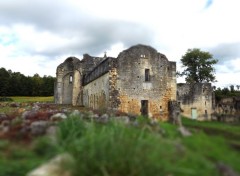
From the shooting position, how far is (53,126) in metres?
13.0

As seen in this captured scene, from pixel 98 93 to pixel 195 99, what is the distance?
434 inches

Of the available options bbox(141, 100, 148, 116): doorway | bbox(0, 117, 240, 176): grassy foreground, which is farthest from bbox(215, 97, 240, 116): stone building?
bbox(0, 117, 240, 176): grassy foreground

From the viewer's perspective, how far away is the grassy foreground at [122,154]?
28.1 feet

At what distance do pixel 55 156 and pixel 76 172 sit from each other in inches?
45.6

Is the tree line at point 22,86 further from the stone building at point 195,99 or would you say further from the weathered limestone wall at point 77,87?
the stone building at point 195,99

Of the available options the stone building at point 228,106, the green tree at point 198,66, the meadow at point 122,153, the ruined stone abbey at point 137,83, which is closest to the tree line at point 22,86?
the green tree at point 198,66

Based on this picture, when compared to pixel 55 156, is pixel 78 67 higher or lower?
higher

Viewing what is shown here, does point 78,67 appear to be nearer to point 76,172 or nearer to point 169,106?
point 169,106

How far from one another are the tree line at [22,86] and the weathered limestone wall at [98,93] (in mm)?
43187

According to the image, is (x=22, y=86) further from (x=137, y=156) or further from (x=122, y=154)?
(x=137, y=156)

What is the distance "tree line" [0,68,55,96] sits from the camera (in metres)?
82.0

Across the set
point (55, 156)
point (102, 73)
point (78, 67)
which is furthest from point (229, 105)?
point (55, 156)

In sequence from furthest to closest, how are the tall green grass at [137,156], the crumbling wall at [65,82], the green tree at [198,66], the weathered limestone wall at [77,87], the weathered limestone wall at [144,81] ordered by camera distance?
the green tree at [198,66] < the crumbling wall at [65,82] < the weathered limestone wall at [77,87] < the weathered limestone wall at [144,81] < the tall green grass at [137,156]

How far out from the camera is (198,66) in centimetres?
6662
